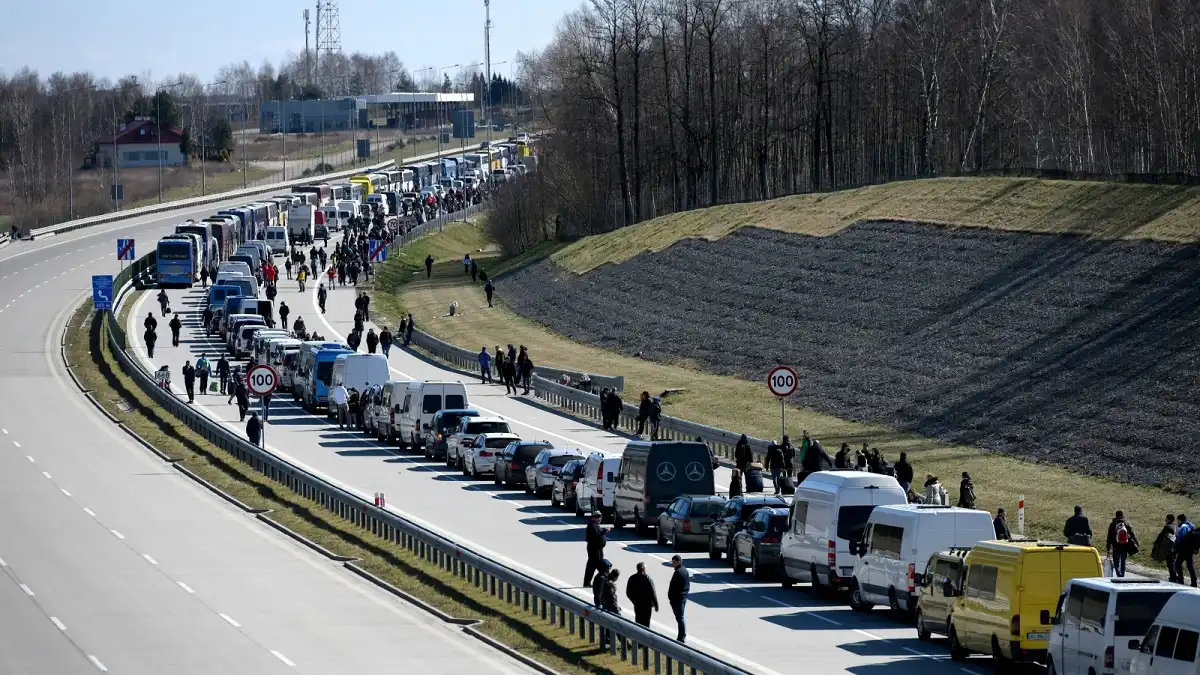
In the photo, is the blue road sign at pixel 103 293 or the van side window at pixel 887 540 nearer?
the van side window at pixel 887 540

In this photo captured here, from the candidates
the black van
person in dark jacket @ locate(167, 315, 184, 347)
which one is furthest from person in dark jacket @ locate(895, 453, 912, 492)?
person in dark jacket @ locate(167, 315, 184, 347)

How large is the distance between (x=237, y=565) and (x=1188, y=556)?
15.3 meters

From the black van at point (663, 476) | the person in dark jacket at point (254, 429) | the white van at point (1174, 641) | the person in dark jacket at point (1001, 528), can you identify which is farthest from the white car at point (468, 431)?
the white van at point (1174, 641)

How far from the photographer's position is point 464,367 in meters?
70.4

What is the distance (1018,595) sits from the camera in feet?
78.4

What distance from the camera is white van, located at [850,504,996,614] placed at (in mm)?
27938

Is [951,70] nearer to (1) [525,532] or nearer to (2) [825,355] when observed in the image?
(2) [825,355]

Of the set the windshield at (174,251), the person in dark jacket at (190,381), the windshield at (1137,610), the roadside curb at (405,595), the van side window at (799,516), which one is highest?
the windshield at (1137,610)

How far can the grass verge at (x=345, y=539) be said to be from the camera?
83.9 ft

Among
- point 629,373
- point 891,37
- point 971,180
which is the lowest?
point 629,373

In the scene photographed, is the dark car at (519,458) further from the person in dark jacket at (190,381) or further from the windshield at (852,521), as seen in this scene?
the person in dark jacket at (190,381)

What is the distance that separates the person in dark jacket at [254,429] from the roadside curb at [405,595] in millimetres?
15717

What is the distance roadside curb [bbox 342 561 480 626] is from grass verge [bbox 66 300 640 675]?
12cm

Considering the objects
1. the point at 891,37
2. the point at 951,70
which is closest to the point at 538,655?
the point at 951,70
